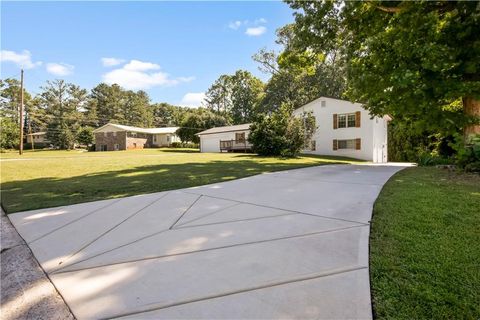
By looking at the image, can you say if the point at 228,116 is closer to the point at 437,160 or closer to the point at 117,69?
the point at 117,69

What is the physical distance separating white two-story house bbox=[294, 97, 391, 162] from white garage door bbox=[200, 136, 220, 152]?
460 inches

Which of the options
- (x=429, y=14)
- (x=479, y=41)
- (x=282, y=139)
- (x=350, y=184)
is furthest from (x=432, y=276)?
(x=282, y=139)

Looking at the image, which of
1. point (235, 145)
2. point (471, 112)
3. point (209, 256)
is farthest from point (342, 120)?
point (209, 256)

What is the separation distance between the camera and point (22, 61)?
2450 cm

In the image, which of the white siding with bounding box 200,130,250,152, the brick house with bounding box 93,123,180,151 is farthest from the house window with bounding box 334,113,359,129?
the brick house with bounding box 93,123,180,151

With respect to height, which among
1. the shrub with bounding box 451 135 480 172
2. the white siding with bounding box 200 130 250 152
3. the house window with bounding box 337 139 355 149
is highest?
the white siding with bounding box 200 130 250 152

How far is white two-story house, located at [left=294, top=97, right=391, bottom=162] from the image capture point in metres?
21.1

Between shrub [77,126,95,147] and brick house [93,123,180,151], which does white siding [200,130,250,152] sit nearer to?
brick house [93,123,180,151]

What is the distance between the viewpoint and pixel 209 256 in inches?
104

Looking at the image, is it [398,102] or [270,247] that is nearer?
[270,247]

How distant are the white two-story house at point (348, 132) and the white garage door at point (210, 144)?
460 inches

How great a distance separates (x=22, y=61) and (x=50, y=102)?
3363 cm

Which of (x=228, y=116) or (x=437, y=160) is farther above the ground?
(x=228, y=116)

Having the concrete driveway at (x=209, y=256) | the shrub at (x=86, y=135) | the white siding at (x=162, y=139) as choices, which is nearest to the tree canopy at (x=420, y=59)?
the concrete driveway at (x=209, y=256)
